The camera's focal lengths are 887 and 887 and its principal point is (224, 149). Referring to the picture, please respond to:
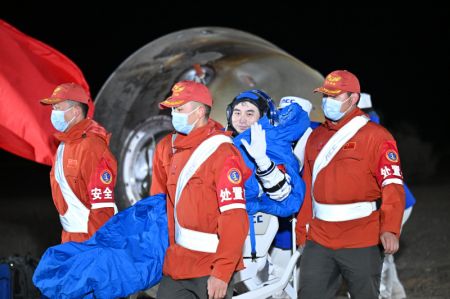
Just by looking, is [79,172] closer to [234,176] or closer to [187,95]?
[187,95]

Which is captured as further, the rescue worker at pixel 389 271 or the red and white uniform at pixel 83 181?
the rescue worker at pixel 389 271

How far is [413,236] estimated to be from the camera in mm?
10414

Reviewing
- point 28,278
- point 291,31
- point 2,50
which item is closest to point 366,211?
point 28,278

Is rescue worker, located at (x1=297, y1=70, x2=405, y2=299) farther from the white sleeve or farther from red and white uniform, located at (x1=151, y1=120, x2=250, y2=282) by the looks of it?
red and white uniform, located at (x1=151, y1=120, x2=250, y2=282)

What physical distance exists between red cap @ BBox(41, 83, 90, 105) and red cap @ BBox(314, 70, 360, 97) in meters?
1.52

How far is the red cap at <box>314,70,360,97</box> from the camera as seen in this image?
17.5 feet

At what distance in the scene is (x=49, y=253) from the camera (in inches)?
183

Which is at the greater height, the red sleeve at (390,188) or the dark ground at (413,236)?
the red sleeve at (390,188)

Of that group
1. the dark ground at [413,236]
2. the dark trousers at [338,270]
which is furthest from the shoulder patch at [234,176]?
the dark ground at [413,236]

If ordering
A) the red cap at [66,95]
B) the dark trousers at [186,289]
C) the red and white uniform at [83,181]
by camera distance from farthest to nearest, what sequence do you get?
the red cap at [66,95] < the red and white uniform at [83,181] < the dark trousers at [186,289]

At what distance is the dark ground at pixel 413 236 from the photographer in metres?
8.11

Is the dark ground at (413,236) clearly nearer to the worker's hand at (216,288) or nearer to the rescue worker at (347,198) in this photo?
the rescue worker at (347,198)

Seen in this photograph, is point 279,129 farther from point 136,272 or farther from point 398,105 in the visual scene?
point 398,105

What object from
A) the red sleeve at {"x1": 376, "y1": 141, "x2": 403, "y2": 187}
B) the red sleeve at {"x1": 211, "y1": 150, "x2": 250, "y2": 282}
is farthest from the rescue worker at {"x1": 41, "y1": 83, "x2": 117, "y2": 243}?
the red sleeve at {"x1": 376, "y1": 141, "x2": 403, "y2": 187}
